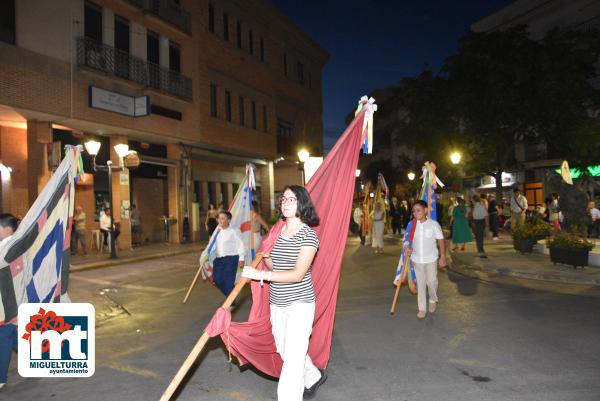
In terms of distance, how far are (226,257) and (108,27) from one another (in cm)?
1474

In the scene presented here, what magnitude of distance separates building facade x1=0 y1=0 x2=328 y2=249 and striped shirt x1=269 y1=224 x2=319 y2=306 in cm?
1411

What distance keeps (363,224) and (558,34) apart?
515 inches

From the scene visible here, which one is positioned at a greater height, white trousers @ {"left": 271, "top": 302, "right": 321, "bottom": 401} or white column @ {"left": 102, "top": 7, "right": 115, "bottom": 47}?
white column @ {"left": 102, "top": 7, "right": 115, "bottom": 47}

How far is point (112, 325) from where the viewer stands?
725 centimetres

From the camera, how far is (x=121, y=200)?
20000 millimetres

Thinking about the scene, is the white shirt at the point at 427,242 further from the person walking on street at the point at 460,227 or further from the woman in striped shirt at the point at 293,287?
the person walking on street at the point at 460,227

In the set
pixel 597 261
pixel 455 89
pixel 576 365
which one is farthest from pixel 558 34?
pixel 576 365

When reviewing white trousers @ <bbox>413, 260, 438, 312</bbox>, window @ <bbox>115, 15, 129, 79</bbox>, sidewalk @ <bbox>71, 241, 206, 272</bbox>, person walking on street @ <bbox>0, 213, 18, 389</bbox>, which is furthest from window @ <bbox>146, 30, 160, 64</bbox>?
person walking on street @ <bbox>0, 213, 18, 389</bbox>

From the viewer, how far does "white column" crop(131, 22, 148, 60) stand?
65.4 ft

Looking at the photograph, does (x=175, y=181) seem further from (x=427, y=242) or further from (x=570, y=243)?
(x=427, y=242)

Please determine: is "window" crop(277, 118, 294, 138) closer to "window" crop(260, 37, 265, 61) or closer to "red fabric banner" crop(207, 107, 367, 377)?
"window" crop(260, 37, 265, 61)

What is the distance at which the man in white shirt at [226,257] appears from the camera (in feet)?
25.2

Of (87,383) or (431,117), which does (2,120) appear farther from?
(431,117)

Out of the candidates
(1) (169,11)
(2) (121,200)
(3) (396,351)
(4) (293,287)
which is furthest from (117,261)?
(4) (293,287)
